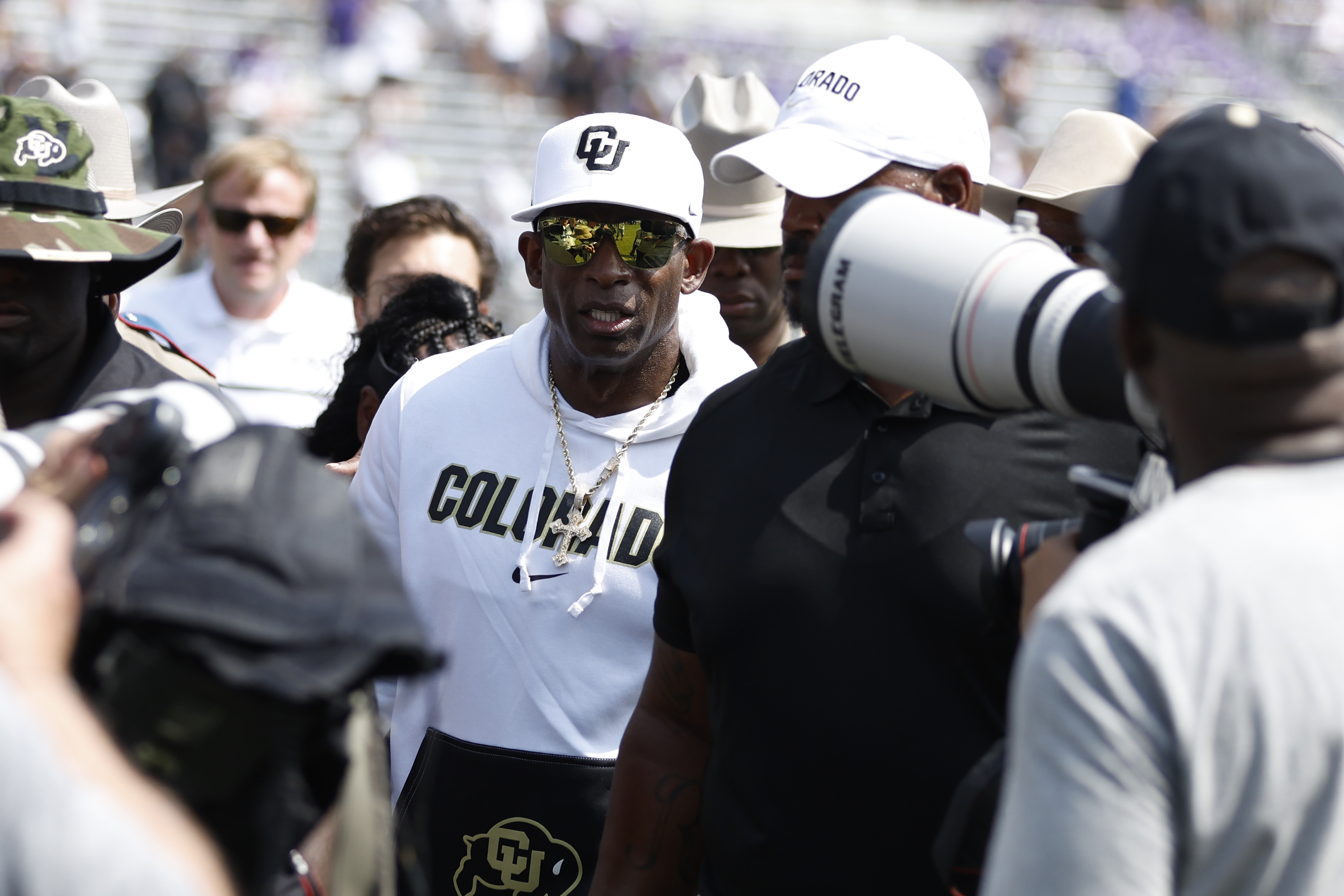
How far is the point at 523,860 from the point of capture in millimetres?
2863

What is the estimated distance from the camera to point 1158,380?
1345 mm

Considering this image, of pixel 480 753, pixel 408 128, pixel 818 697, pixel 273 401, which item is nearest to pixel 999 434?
pixel 818 697

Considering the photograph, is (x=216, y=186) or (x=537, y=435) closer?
(x=537, y=435)

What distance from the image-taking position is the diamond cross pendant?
9.83ft

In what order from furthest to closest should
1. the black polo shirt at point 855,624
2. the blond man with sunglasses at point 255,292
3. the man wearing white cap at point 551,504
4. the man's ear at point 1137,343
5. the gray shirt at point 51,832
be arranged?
the blond man with sunglasses at point 255,292 < the man wearing white cap at point 551,504 < the black polo shirt at point 855,624 < the man's ear at point 1137,343 < the gray shirt at point 51,832

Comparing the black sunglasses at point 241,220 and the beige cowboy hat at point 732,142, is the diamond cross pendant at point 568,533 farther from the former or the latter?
the black sunglasses at point 241,220

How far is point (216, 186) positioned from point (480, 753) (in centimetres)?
354

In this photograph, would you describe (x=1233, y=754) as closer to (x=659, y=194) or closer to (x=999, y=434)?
(x=999, y=434)

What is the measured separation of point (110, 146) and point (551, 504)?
2538mm

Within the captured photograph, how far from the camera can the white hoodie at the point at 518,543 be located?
295 cm

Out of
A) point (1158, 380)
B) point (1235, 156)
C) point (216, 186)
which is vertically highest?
point (1235, 156)

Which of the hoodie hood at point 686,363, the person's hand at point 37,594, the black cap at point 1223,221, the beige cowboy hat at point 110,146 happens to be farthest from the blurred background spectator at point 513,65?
the black cap at point 1223,221

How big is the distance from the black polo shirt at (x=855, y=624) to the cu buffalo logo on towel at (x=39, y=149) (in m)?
1.47

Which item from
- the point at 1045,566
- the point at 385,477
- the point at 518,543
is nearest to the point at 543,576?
the point at 518,543
